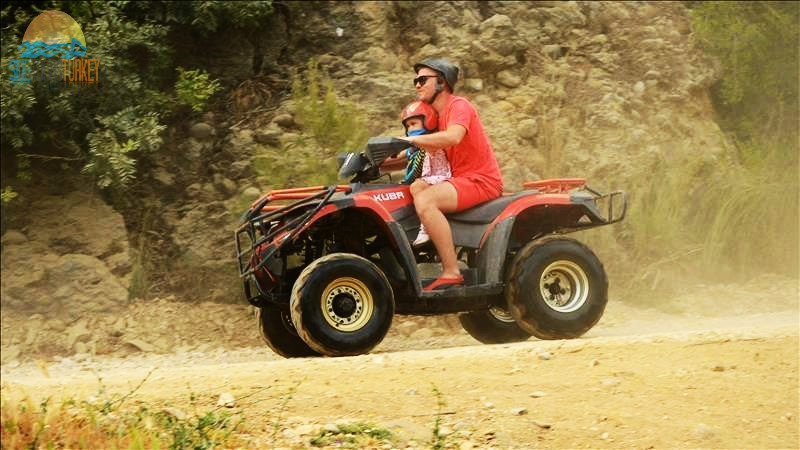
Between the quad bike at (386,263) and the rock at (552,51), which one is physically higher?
the rock at (552,51)

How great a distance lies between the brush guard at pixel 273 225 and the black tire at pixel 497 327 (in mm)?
2037

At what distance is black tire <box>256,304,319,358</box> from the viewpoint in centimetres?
871

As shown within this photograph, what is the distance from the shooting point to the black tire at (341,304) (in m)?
7.54

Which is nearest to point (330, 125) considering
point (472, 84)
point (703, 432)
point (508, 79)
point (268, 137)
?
point (268, 137)

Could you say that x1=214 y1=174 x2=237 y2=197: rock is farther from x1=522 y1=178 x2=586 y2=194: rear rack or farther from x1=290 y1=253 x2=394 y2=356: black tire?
x1=290 y1=253 x2=394 y2=356: black tire

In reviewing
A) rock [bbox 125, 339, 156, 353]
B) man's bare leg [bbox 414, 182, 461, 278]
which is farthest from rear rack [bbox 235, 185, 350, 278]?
rock [bbox 125, 339, 156, 353]

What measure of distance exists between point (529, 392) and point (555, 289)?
8.70ft

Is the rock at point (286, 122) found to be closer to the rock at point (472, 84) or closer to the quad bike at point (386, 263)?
the rock at point (472, 84)

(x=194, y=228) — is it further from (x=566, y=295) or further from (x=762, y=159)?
(x=762, y=159)

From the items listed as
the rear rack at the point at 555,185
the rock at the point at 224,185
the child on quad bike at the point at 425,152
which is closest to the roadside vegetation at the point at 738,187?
the rear rack at the point at 555,185

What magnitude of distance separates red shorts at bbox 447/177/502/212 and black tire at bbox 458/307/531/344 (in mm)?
1281

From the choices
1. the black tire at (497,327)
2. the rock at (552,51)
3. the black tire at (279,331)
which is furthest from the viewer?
the rock at (552,51)

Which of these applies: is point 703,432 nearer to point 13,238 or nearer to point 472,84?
point 13,238

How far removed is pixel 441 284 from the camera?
824cm
